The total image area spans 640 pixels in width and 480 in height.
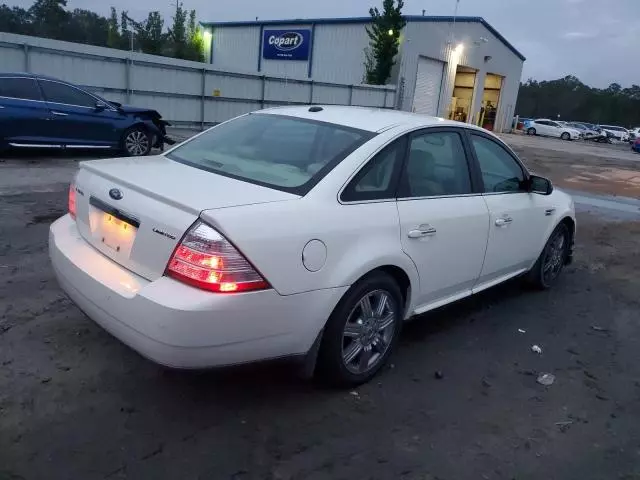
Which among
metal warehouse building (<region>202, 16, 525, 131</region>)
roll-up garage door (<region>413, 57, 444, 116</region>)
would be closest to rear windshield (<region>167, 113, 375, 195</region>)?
metal warehouse building (<region>202, 16, 525, 131</region>)

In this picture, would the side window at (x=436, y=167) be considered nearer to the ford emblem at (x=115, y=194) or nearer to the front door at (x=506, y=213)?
the front door at (x=506, y=213)

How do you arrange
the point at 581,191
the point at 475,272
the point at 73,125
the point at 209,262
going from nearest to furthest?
the point at 209,262 < the point at 475,272 < the point at 73,125 < the point at 581,191

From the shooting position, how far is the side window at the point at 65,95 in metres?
10.2

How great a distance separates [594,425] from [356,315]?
1.48 metres

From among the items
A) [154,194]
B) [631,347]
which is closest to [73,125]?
[154,194]

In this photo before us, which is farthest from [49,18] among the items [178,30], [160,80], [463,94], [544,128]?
[160,80]

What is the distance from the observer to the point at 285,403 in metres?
3.08

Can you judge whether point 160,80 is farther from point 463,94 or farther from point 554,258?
point 463,94

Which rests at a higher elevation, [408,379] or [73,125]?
[73,125]

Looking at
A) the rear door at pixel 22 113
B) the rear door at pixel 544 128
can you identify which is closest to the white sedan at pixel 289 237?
the rear door at pixel 22 113

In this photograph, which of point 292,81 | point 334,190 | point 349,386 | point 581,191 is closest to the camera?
point 334,190

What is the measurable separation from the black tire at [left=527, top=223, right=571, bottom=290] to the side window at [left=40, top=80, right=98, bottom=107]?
9.05 meters

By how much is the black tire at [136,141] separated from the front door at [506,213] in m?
8.60

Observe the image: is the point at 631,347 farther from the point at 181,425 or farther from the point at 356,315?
the point at 181,425
